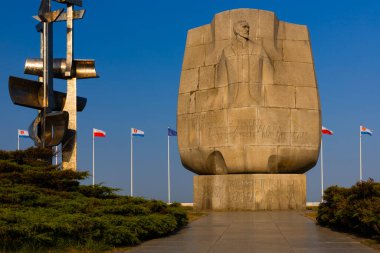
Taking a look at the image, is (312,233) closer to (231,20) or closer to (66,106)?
(231,20)

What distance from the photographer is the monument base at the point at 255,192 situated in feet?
68.3

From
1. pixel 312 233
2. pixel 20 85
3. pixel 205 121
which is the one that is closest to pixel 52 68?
pixel 20 85

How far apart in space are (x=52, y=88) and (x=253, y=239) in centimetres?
1410

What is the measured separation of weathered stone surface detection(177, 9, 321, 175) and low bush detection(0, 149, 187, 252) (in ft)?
24.1

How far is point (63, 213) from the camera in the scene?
404 inches

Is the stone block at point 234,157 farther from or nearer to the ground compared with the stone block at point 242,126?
nearer to the ground

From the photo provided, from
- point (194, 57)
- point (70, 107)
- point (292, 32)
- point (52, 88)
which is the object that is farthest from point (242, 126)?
point (52, 88)

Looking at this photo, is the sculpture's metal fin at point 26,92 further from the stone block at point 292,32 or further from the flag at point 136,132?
the flag at point 136,132

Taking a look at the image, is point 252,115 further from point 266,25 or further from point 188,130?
point 266,25

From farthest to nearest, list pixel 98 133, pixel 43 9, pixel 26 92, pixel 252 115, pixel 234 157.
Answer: pixel 98 133 < pixel 43 9 < pixel 26 92 < pixel 234 157 < pixel 252 115

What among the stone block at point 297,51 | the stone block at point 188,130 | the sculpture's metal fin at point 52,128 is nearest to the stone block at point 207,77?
the stone block at point 188,130

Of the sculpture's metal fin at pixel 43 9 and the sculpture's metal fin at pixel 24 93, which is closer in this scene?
the sculpture's metal fin at pixel 24 93

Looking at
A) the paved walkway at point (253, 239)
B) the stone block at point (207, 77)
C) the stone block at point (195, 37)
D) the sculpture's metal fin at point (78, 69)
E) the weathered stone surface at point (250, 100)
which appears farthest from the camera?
the sculpture's metal fin at point (78, 69)

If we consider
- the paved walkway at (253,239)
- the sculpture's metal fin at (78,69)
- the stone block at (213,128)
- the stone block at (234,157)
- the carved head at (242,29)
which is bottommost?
the paved walkway at (253,239)
